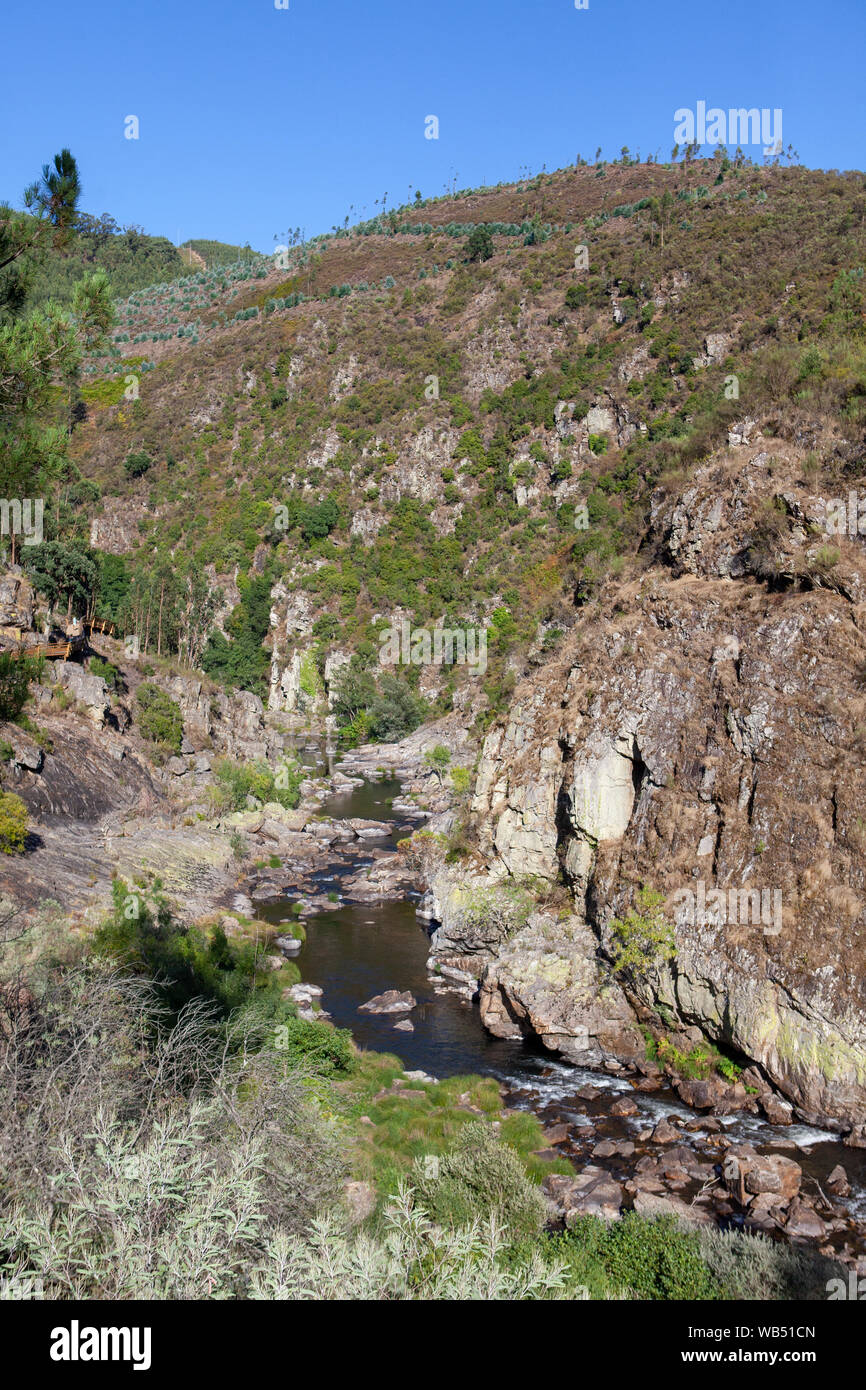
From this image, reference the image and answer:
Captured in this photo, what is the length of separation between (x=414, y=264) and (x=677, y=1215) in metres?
120

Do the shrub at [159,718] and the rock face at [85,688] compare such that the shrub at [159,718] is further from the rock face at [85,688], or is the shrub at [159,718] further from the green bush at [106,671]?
the rock face at [85,688]

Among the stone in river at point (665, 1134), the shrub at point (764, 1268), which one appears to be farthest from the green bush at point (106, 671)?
the shrub at point (764, 1268)

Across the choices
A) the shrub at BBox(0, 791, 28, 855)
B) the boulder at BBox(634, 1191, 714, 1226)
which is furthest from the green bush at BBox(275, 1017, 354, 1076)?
the shrub at BBox(0, 791, 28, 855)

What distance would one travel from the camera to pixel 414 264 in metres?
114

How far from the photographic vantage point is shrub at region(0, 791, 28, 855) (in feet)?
93.5

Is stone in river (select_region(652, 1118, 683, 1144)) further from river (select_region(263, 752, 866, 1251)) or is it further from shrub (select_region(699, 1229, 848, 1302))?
shrub (select_region(699, 1229, 848, 1302))

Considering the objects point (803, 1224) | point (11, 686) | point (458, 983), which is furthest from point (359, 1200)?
point (458, 983)

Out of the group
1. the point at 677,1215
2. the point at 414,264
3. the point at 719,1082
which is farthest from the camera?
the point at 414,264

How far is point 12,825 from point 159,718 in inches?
700

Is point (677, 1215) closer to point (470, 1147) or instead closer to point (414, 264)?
point (470, 1147)

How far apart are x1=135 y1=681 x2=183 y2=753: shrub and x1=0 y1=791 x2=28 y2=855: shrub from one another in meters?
15.0

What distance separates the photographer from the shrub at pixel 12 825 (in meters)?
28.5

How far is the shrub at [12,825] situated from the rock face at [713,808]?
14412 mm

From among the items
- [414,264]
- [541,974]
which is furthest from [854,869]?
[414,264]
